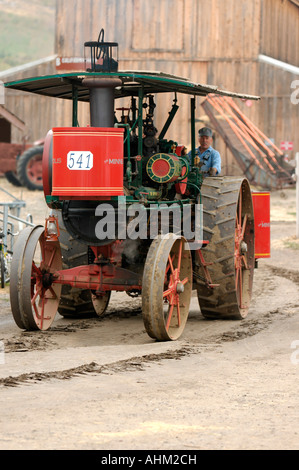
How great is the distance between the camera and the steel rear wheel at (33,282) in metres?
8.27

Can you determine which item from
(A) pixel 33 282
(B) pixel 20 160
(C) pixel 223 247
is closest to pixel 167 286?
(C) pixel 223 247

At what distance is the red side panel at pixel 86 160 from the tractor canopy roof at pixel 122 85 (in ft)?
2.27

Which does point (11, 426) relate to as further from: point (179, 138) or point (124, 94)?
point (179, 138)

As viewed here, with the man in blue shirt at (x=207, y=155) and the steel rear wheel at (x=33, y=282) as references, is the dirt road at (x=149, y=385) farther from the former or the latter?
the man in blue shirt at (x=207, y=155)

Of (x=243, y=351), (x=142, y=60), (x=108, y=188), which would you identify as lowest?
(x=243, y=351)

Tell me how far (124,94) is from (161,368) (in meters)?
3.42

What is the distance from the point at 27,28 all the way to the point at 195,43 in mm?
58473

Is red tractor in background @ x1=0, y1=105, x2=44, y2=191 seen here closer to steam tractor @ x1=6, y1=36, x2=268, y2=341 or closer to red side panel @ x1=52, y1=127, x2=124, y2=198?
steam tractor @ x1=6, y1=36, x2=268, y2=341

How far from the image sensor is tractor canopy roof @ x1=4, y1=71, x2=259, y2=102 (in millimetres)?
8352

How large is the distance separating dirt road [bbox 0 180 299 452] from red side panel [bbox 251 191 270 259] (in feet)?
2.29

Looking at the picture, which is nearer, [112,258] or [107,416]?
[107,416]

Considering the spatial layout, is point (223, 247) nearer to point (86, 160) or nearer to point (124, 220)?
point (124, 220)
